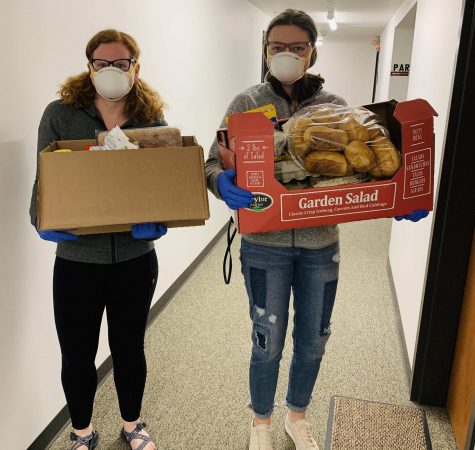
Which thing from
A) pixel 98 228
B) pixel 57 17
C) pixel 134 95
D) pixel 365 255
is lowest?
pixel 365 255

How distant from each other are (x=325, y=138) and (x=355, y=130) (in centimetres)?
9

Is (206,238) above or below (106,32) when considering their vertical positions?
below

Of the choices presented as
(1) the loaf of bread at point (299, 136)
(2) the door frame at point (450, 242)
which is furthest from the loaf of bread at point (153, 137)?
(2) the door frame at point (450, 242)

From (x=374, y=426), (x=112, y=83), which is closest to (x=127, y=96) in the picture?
(x=112, y=83)

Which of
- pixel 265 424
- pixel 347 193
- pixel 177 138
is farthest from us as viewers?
pixel 265 424

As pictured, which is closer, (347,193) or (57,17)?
(347,193)

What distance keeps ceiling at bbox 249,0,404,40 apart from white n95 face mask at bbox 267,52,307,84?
3933 mm

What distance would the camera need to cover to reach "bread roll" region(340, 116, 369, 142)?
1.18m

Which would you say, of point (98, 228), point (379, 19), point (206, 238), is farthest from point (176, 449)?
point (379, 19)

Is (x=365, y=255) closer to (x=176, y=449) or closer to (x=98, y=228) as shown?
(x=176, y=449)

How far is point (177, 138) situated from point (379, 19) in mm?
5686

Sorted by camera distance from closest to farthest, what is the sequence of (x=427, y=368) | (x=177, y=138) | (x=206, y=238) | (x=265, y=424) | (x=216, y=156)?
(x=177, y=138)
(x=216, y=156)
(x=265, y=424)
(x=427, y=368)
(x=206, y=238)

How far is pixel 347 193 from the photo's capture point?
3.82 ft

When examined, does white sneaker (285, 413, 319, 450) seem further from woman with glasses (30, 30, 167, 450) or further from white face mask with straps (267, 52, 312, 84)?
white face mask with straps (267, 52, 312, 84)
